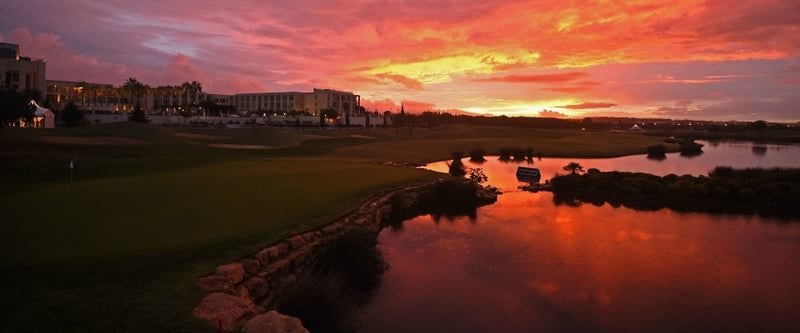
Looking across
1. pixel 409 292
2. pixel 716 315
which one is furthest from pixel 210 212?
pixel 716 315

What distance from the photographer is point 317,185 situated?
82.3ft

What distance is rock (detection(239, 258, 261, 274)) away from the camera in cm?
1223

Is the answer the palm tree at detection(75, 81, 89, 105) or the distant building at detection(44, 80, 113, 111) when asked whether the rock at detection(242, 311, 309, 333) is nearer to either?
the distant building at detection(44, 80, 113, 111)

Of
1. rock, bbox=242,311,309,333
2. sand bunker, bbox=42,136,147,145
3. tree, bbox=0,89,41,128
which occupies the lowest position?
rock, bbox=242,311,309,333

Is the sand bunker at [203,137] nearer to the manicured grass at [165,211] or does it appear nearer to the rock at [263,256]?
the manicured grass at [165,211]

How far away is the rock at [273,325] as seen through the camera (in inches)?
332

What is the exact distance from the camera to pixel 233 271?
11.6m

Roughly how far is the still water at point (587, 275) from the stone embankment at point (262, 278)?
194 cm

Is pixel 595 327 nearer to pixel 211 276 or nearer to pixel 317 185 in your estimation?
pixel 211 276

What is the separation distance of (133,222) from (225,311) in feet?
24.3

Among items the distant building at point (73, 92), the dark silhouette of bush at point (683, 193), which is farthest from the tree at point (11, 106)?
the distant building at point (73, 92)

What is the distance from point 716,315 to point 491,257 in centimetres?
670

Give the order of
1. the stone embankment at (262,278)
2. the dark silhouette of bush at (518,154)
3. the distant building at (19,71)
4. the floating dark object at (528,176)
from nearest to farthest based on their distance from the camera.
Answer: the stone embankment at (262,278)
the floating dark object at (528,176)
the dark silhouette of bush at (518,154)
the distant building at (19,71)

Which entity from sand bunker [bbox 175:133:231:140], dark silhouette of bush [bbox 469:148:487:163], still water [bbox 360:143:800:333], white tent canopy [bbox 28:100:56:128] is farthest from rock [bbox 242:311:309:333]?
white tent canopy [bbox 28:100:56:128]
